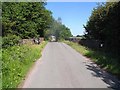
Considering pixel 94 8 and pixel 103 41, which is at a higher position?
pixel 94 8

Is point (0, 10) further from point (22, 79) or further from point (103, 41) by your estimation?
point (103, 41)

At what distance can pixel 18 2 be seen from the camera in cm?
3328

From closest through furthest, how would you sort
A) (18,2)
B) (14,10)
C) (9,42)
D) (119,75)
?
1. (119,75)
2. (9,42)
3. (14,10)
4. (18,2)

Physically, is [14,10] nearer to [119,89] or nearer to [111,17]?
[111,17]

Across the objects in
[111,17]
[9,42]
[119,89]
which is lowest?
[119,89]

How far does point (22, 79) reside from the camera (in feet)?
46.6

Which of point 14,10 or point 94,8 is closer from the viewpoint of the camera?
point 14,10

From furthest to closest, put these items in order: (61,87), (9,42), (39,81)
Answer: (9,42) → (39,81) → (61,87)

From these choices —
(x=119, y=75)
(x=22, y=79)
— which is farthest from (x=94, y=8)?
(x=22, y=79)

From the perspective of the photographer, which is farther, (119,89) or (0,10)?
(0,10)

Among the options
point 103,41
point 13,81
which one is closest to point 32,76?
point 13,81

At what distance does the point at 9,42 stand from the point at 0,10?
3.60 m

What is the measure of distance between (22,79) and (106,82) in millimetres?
4265

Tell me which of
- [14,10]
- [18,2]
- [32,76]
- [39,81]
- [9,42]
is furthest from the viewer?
[18,2]
